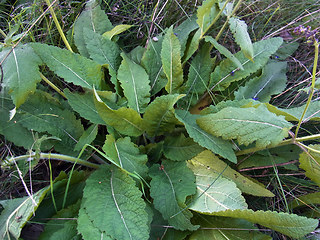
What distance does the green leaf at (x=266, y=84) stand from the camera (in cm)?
165

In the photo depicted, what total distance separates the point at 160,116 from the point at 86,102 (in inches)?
14.6

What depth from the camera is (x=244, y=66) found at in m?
1.65

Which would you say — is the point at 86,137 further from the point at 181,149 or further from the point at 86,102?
the point at 181,149

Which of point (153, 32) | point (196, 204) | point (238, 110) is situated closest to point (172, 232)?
point (196, 204)

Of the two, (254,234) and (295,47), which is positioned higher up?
(295,47)

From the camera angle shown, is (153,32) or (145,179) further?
(153,32)

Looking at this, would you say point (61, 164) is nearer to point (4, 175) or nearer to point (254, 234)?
point (4, 175)

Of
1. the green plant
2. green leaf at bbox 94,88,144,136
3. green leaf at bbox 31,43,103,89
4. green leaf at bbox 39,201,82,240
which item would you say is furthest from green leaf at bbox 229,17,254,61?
green leaf at bbox 39,201,82,240

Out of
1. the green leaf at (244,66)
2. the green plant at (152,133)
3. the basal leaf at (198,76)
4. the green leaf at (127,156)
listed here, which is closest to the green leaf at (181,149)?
the green plant at (152,133)

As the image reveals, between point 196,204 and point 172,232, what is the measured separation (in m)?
0.16

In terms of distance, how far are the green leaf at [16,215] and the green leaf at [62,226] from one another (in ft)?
0.39

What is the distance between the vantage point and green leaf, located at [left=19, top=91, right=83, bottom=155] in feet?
4.89

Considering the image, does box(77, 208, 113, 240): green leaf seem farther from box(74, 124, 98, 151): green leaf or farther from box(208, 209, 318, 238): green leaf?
box(208, 209, 318, 238): green leaf

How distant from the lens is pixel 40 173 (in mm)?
1553
